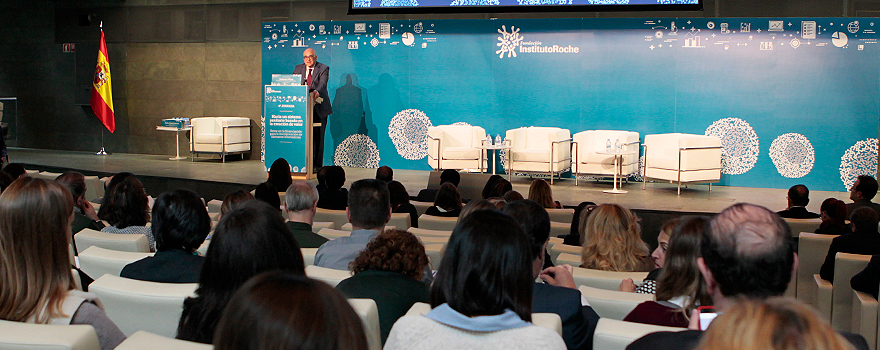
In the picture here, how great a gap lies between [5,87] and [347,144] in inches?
301

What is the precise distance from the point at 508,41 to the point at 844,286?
7.15 m

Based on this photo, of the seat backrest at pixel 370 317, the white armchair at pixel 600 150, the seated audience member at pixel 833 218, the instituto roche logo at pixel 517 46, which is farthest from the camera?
the instituto roche logo at pixel 517 46

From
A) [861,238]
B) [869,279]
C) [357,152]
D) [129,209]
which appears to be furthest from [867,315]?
[357,152]

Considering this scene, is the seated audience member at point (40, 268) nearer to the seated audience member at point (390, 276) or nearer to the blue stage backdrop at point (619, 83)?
the seated audience member at point (390, 276)

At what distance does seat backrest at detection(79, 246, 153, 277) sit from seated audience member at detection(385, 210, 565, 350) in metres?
1.61

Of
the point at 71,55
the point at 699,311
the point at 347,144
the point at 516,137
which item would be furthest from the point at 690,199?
the point at 71,55

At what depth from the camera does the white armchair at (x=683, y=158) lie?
877 cm

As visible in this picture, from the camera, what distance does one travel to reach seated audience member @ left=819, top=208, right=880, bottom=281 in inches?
158

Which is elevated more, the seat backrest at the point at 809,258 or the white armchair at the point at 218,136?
the white armchair at the point at 218,136

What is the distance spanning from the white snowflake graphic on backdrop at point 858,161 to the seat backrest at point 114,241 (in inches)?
348

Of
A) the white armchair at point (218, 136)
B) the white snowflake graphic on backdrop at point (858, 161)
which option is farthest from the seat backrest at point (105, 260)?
the white snowflake graphic on backdrop at point (858, 161)

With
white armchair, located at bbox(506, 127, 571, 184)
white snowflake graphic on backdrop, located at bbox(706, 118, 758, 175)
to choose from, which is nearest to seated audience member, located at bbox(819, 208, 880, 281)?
white armchair, located at bbox(506, 127, 571, 184)

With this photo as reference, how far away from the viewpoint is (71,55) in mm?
13414

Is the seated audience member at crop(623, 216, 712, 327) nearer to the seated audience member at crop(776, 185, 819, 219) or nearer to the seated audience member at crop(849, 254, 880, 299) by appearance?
the seated audience member at crop(849, 254, 880, 299)
